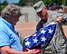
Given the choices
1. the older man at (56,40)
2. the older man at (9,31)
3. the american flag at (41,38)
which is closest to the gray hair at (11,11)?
the older man at (9,31)

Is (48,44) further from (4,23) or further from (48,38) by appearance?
(4,23)

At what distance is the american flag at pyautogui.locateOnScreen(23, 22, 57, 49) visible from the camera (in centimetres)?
572

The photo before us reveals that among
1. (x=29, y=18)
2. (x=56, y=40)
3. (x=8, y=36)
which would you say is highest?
(x=8, y=36)

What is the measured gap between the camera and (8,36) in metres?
4.71

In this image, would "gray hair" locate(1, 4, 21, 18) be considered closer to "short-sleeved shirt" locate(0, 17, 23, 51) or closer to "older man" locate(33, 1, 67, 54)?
"short-sleeved shirt" locate(0, 17, 23, 51)

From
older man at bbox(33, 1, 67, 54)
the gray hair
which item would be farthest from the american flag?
the gray hair

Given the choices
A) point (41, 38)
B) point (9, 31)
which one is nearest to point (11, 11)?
point (9, 31)

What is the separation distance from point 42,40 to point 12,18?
1.11 metres

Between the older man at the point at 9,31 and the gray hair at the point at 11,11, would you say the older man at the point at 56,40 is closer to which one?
the older man at the point at 9,31

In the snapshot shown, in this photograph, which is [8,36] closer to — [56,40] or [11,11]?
[11,11]

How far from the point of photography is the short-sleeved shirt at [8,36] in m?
4.62

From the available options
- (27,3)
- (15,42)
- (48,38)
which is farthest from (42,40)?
(27,3)

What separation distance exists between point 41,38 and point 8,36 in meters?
1.20

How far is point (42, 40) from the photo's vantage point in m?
5.79
